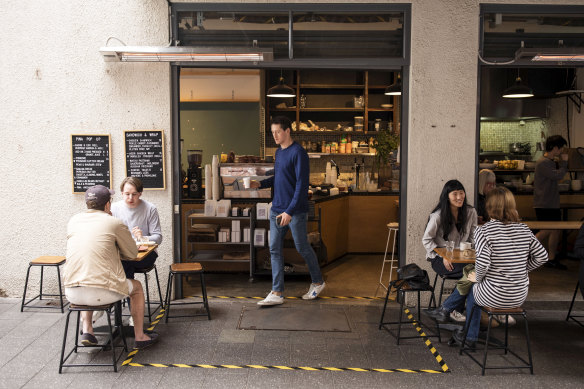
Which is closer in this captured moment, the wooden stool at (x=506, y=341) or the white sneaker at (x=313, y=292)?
Answer: the wooden stool at (x=506, y=341)

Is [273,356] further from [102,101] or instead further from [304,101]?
[304,101]

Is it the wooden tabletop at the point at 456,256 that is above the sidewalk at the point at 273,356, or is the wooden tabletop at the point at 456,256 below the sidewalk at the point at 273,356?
above

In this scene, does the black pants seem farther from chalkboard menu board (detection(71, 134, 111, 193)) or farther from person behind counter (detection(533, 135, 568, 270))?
person behind counter (detection(533, 135, 568, 270))

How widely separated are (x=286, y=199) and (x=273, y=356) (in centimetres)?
177

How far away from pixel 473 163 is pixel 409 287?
1.71m

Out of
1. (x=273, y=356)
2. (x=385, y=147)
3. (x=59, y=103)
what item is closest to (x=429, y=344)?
(x=273, y=356)

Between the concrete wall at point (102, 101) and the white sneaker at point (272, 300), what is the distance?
45.1 inches

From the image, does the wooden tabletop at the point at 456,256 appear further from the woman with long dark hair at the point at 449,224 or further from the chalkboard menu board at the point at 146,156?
the chalkboard menu board at the point at 146,156

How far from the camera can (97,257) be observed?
11.8ft

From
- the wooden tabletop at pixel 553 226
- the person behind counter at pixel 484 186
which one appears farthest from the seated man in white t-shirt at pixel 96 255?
the wooden tabletop at pixel 553 226

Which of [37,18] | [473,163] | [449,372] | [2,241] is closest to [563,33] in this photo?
[473,163]

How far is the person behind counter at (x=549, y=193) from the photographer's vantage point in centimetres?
709

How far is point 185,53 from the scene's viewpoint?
4.89 m

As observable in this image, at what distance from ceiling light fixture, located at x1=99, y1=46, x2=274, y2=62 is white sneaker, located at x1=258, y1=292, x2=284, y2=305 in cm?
243
